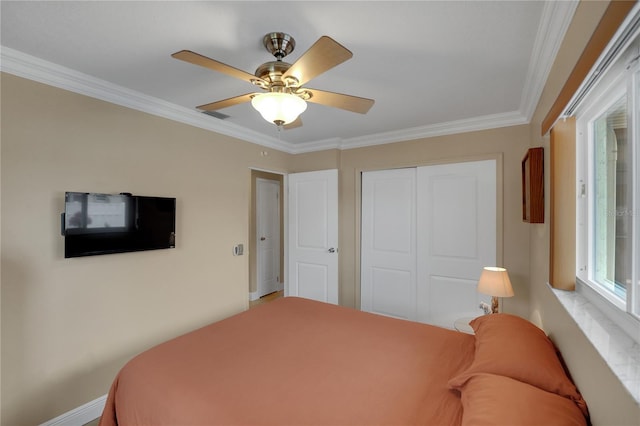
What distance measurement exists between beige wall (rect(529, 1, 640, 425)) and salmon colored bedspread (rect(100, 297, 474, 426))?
1.41 feet

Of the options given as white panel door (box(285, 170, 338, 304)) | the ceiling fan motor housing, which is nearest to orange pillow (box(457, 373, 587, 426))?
the ceiling fan motor housing

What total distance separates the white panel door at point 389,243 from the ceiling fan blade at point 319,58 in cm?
224

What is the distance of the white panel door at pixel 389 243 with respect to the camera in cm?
336

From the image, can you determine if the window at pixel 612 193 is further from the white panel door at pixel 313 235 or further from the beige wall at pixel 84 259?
the beige wall at pixel 84 259

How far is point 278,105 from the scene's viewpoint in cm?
146

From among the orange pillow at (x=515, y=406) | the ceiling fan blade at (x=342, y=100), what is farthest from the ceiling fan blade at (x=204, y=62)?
the orange pillow at (x=515, y=406)

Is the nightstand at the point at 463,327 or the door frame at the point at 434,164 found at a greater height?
the door frame at the point at 434,164

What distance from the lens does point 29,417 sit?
5.91ft

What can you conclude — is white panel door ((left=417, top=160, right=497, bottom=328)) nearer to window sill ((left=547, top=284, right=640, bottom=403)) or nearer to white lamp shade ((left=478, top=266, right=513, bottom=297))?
white lamp shade ((left=478, top=266, right=513, bottom=297))

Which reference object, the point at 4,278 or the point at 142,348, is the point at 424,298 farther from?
the point at 4,278

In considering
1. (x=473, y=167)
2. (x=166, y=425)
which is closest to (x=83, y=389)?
(x=166, y=425)

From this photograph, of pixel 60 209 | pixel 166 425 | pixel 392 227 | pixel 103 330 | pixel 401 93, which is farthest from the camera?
pixel 392 227

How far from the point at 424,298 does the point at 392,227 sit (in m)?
0.87

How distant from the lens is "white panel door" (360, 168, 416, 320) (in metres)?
3.36
